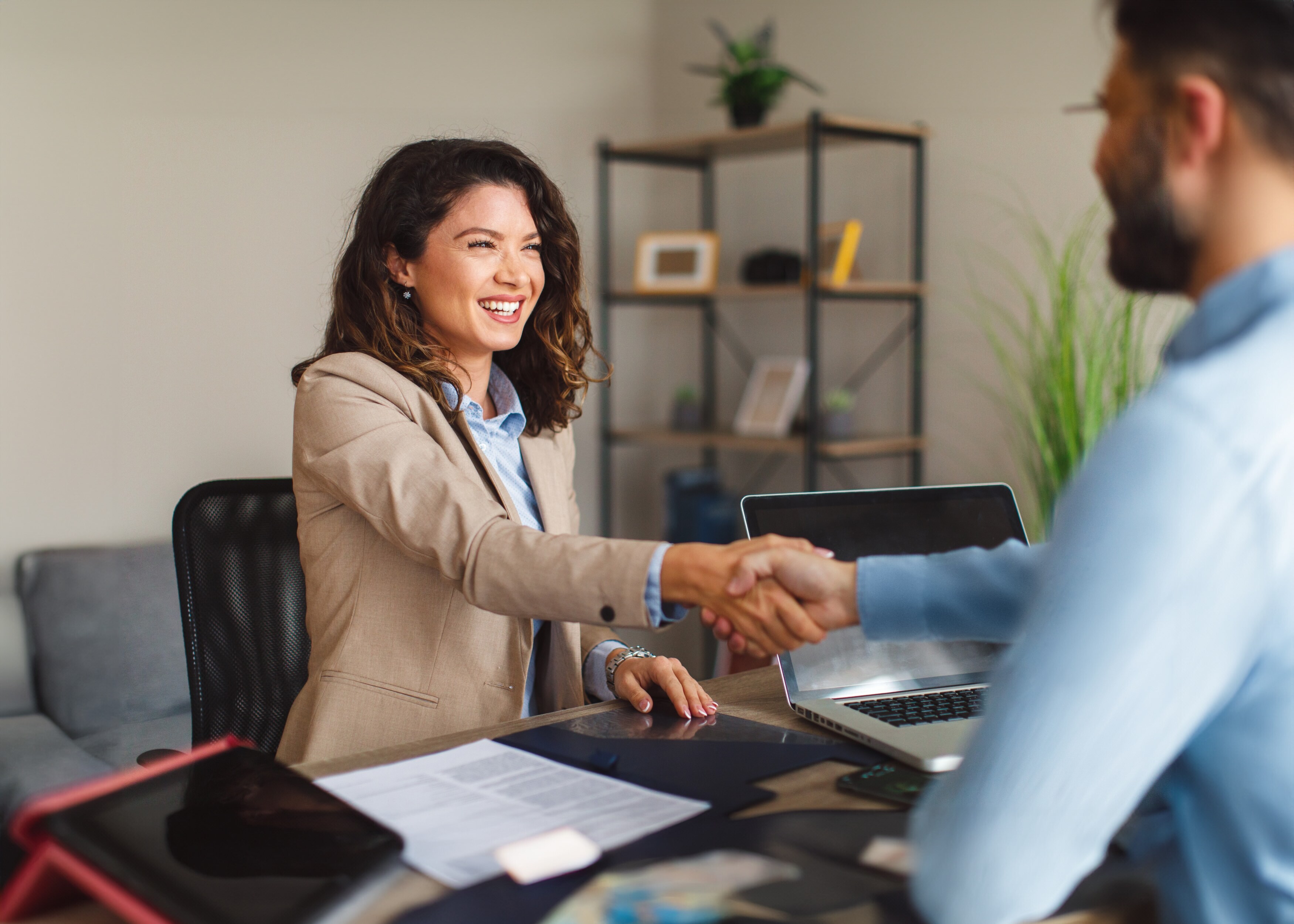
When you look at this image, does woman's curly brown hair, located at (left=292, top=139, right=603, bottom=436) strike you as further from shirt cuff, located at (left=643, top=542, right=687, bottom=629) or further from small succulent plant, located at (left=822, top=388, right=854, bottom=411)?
small succulent plant, located at (left=822, top=388, right=854, bottom=411)

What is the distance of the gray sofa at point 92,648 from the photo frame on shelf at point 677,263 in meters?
1.66

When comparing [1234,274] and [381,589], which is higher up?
[1234,274]

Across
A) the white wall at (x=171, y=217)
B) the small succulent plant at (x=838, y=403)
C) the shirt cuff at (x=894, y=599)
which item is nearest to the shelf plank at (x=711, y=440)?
the small succulent plant at (x=838, y=403)

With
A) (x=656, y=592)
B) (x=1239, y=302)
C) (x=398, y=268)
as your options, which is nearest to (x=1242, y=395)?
(x=1239, y=302)

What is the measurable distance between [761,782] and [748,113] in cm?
274

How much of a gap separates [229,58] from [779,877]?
2954 millimetres

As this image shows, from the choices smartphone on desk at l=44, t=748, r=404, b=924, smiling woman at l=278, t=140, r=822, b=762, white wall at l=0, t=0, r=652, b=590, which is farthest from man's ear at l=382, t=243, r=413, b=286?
white wall at l=0, t=0, r=652, b=590

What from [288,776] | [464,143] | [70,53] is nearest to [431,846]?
[288,776]

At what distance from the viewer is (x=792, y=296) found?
364cm

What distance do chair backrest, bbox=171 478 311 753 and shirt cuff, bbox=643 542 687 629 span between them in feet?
2.32

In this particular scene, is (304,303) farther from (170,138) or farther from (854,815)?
(854,815)

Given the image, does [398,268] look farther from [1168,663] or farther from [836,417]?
[836,417]

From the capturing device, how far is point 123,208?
118 inches

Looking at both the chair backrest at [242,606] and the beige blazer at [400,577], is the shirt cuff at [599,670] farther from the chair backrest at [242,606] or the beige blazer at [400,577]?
the chair backrest at [242,606]
